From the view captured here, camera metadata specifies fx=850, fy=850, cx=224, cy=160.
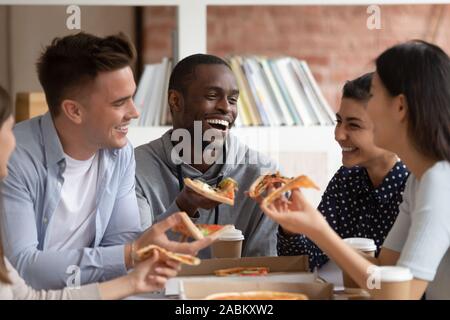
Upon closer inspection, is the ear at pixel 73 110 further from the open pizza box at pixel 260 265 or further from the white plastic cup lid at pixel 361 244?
the white plastic cup lid at pixel 361 244

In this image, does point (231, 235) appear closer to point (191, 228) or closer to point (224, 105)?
point (191, 228)

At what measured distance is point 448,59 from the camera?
6.56ft

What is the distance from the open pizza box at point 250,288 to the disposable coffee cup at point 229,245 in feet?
1.44

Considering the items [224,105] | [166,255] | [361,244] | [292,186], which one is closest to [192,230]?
[166,255]

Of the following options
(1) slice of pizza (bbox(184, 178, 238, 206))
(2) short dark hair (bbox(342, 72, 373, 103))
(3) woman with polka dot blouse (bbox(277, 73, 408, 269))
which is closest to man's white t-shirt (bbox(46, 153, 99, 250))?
(1) slice of pizza (bbox(184, 178, 238, 206))

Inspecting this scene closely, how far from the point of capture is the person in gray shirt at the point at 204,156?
2.75m

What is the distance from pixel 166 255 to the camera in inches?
72.7

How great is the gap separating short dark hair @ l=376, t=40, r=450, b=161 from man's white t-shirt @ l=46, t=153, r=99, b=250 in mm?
905

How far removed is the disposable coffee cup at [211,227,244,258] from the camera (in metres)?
2.32

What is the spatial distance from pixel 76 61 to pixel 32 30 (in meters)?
2.20

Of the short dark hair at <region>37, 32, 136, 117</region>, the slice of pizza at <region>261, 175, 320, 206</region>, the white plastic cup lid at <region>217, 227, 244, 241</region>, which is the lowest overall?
the white plastic cup lid at <region>217, 227, 244, 241</region>

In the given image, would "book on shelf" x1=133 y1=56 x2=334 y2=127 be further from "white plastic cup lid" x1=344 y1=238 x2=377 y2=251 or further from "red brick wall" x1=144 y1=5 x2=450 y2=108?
"white plastic cup lid" x1=344 y1=238 x2=377 y2=251
